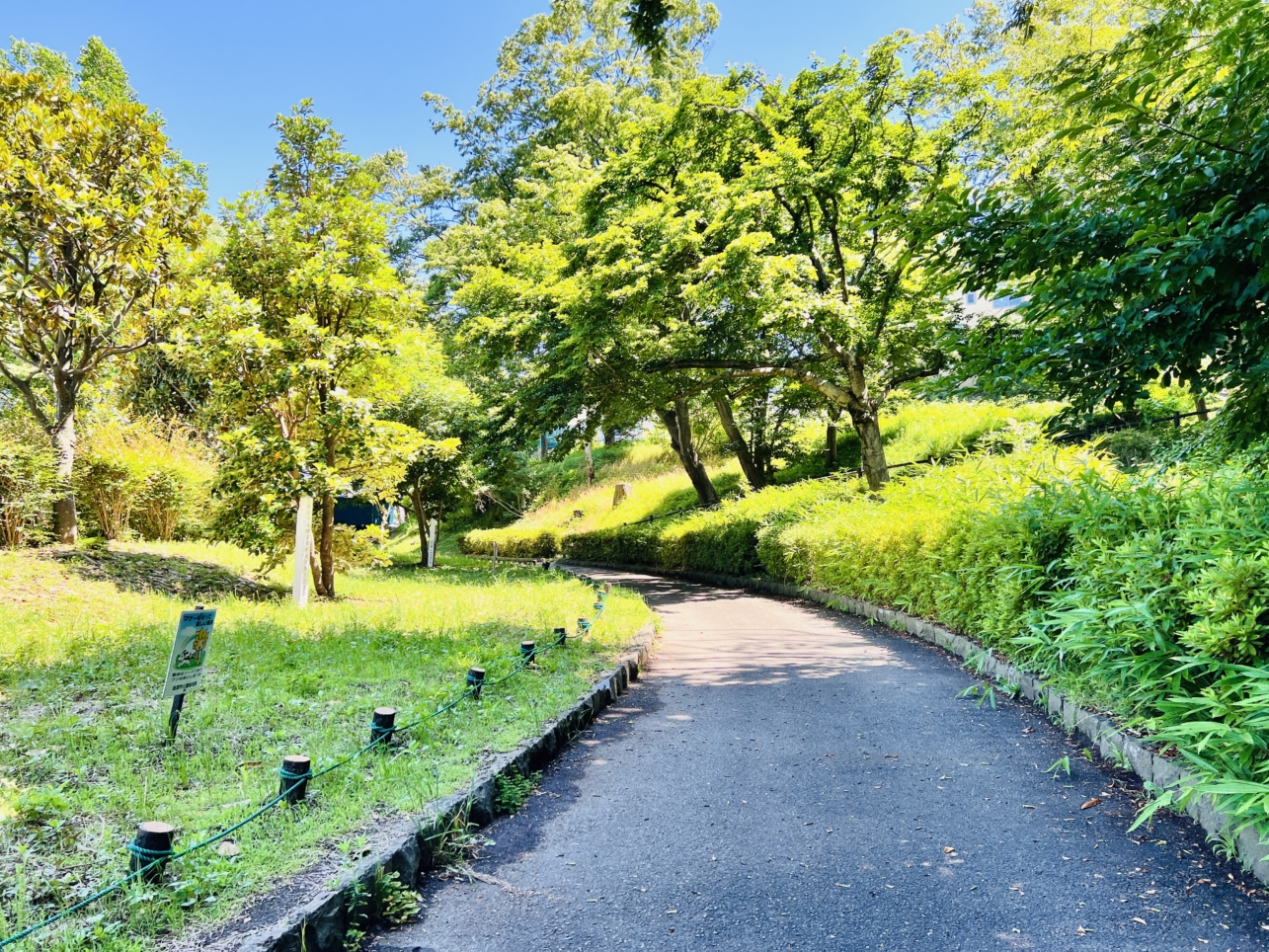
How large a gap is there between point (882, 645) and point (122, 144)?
36.4 feet

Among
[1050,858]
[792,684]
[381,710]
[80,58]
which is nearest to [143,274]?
[381,710]

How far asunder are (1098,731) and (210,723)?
16.6 feet

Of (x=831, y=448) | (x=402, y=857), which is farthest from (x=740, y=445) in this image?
(x=402, y=857)

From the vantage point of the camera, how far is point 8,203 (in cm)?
732

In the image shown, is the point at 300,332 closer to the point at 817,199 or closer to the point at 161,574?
the point at 161,574

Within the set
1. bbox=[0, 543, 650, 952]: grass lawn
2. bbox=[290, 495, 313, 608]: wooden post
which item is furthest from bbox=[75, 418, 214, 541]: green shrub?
bbox=[290, 495, 313, 608]: wooden post

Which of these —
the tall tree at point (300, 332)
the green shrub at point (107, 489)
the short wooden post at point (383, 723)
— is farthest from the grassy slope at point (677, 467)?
the green shrub at point (107, 489)

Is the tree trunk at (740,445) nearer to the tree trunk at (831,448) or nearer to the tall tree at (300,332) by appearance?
the tree trunk at (831,448)

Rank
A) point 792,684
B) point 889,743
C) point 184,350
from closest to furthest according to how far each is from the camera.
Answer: point 889,743 < point 792,684 < point 184,350

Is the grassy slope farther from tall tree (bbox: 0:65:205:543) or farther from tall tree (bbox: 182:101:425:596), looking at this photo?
tall tree (bbox: 0:65:205:543)

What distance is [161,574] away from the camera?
360 inches

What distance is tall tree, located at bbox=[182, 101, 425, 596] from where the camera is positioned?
8.14 m

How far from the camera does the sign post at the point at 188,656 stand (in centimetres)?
313

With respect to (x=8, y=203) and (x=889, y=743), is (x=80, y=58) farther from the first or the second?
(x=889, y=743)
